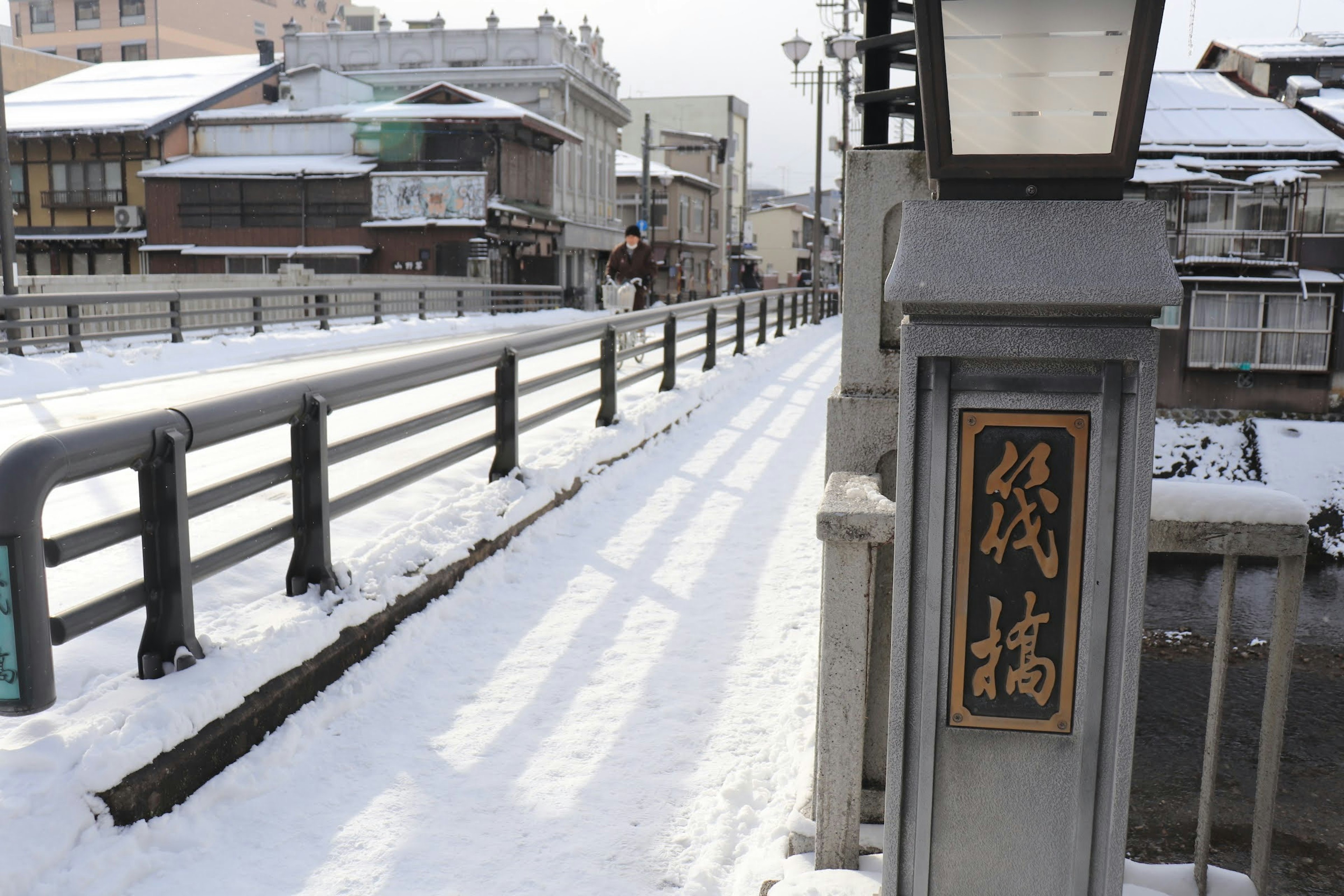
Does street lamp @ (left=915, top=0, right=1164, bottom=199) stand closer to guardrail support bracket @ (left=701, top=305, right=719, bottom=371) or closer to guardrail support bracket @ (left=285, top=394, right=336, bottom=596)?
guardrail support bracket @ (left=285, top=394, right=336, bottom=596)

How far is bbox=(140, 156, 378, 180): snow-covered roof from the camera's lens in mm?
32312

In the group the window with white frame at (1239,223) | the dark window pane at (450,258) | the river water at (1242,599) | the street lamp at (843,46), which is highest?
the street lamp at (843,46)

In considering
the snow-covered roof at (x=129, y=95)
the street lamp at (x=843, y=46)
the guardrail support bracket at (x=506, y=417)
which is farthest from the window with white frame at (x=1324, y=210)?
the snow-covered roof at (x=129, y=95)

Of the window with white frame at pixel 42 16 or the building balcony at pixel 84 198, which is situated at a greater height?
the window with white frame at pixel 42 16

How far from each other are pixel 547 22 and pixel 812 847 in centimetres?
4102

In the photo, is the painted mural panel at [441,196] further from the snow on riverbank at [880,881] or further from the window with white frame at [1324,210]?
the snow on riverbank at [880,881]

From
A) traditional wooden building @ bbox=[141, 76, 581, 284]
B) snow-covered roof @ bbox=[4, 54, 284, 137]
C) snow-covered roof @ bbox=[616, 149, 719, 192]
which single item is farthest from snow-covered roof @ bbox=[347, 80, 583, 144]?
snow-covered roof @ bbox=[616, 149, 719, 192]

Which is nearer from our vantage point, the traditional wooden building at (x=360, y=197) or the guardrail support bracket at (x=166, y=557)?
the guardrail support bracket at (x=166, y=557)

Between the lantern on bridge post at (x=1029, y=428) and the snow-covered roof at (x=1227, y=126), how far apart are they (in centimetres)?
2689

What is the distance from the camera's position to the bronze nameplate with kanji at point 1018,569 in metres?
2.07

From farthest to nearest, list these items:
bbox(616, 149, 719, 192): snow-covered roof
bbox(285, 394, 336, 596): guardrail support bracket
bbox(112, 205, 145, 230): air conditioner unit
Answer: bbox(616, 149, 719, 192): snow-covered roof, bbox(112, 205, 145, 230): air conditioner unit, bbox(285, 394, 336, 596): guardrail support bracket

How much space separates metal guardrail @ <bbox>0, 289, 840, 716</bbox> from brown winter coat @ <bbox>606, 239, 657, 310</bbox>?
29.6ft

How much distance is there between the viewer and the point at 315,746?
3.61 metres

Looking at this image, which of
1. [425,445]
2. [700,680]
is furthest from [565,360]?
[700,680]
